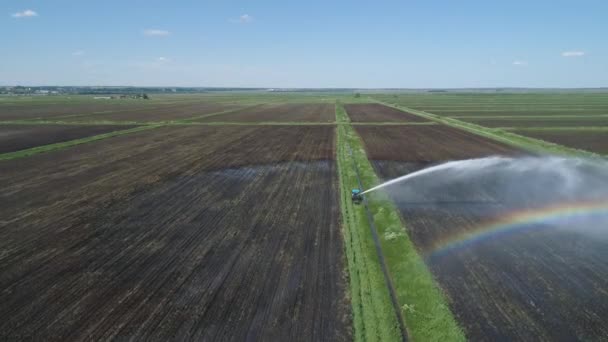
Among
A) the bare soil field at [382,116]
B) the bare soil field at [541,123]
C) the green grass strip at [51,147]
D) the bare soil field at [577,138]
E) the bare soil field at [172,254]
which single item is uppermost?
the bare soil field at [382,116]

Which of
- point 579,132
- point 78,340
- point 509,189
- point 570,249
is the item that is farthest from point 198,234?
point 579,132

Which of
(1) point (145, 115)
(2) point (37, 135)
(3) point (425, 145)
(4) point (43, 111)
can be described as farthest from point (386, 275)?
(4) point (43, 111)

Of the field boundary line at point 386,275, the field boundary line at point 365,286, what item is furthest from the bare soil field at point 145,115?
the field boundary line at point 365,286

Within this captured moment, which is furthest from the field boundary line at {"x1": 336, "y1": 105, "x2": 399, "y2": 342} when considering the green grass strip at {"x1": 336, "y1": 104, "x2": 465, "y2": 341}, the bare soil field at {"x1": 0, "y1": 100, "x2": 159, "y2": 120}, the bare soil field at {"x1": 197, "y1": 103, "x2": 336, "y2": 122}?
the bare soil field at {"x1": 0, "y1": 100, "x2": 159, "y2": 120}

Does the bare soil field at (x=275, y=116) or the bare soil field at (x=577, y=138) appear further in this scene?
the bare soil field at (x=275, y=116)

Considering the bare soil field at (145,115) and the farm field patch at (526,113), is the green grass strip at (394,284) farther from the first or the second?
the farm field patch at (526,113)

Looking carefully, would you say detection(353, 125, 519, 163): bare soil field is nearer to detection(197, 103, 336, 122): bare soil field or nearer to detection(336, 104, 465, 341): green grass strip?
detection(336, 104, 465, 341): green grass strip
